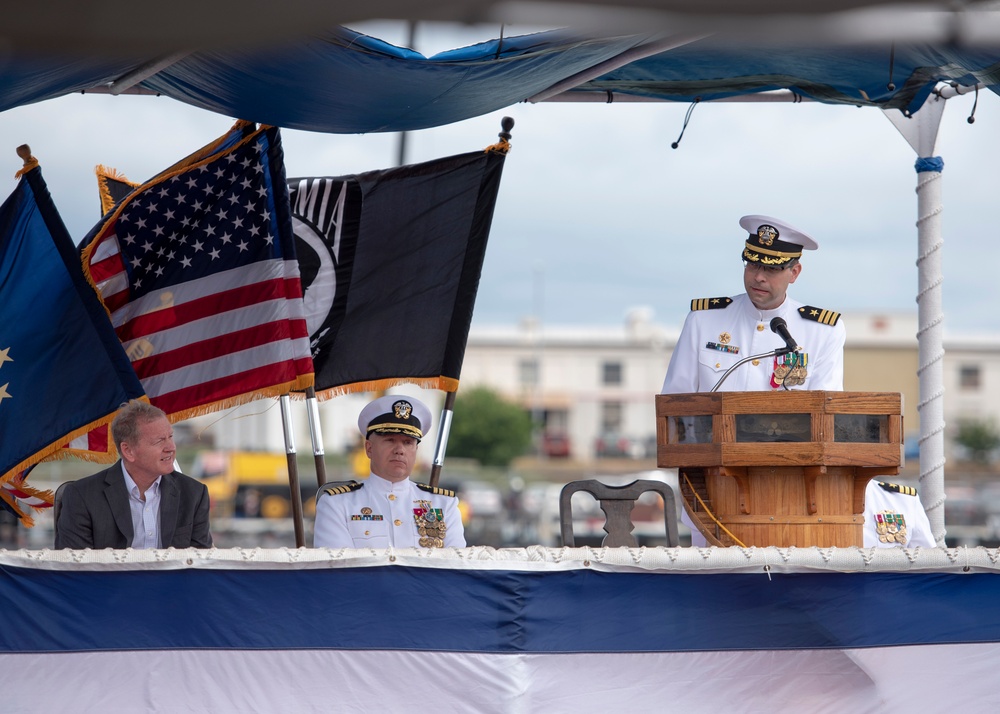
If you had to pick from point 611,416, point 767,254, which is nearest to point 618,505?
point 767,254

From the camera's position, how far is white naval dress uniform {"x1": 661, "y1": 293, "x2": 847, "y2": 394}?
418 cm

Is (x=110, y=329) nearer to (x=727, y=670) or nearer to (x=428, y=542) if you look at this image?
(x=428, y=542)

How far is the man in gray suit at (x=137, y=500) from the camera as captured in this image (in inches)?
149

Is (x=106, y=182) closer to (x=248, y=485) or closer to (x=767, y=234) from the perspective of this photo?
(x=767, y=234)

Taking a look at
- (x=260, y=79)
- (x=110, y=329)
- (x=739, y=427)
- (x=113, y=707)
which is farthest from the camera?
(x=110, y=329)

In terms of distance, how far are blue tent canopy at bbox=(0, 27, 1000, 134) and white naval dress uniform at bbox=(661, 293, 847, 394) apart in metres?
0.99

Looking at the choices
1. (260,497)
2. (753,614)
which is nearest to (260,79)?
(753,614)

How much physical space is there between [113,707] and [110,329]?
2.31 metres

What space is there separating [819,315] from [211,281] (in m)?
2.85

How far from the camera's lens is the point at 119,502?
152 inches

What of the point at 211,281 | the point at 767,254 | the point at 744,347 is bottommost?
the point at 744,347

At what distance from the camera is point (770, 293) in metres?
4.19

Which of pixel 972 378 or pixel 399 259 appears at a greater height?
pixel 972 378

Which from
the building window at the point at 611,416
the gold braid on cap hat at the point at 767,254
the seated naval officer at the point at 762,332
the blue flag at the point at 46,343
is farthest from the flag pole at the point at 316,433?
the building window at the point at 611,416
